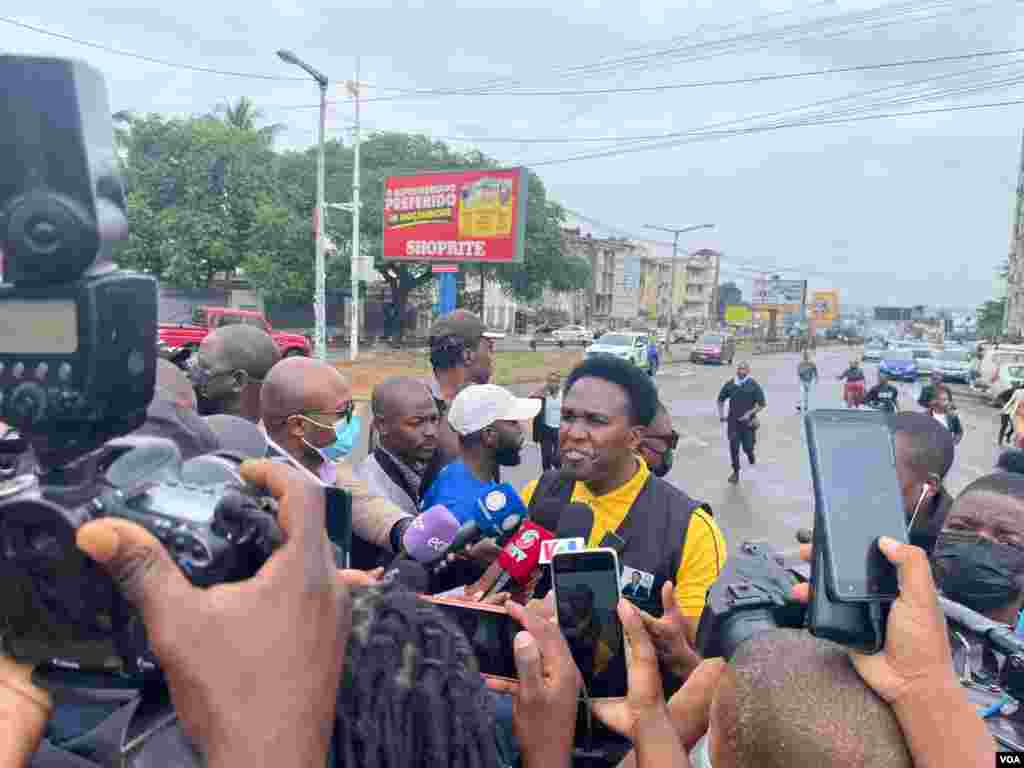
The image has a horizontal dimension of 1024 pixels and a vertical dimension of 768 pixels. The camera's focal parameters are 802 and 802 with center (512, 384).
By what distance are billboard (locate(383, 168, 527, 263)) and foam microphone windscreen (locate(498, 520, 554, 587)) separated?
20747mm

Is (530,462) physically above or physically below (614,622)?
below

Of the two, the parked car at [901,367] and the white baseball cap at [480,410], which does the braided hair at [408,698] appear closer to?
the white baseball cap at [480,410]

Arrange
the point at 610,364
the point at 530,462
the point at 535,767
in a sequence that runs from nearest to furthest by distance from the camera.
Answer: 1. the point at 535,767
2. the point at 610,364
3. the point at 530,462

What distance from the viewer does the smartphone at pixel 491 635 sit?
1555 mm

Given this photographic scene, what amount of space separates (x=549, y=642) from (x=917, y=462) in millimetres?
2700

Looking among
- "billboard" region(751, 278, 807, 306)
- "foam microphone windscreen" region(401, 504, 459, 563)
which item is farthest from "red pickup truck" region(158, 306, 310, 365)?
"billboard" region(751, 278, 807, 306)

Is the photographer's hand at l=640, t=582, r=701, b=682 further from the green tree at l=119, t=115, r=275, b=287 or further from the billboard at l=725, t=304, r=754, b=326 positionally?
the billboard at l=725, t=304, r=754, b=326

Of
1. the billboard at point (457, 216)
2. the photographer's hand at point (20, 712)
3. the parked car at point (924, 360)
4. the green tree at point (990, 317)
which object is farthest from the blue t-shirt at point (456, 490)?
the green tree at point (990, 317)

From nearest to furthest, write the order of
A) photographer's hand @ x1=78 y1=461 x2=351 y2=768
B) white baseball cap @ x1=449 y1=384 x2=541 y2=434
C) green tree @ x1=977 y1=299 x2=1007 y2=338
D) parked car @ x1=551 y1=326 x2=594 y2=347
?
photographer's hand @ x1=78 y1=461 x2=351 y2=768 → white baseball cap @ x1=449 y1=384 x2=541 y2=434 → parked car @ x1=551 y1=326 x2=594 y2=347 → green tree @ x1=977 y1=299 x2=1007 y2=338

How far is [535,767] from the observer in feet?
4.49

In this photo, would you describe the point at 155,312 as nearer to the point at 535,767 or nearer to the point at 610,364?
the point at 535,767

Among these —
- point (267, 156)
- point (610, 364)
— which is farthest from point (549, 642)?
point (267, 156)

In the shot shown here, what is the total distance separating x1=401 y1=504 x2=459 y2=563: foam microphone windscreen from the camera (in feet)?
6.95

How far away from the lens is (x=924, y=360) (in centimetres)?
3406
